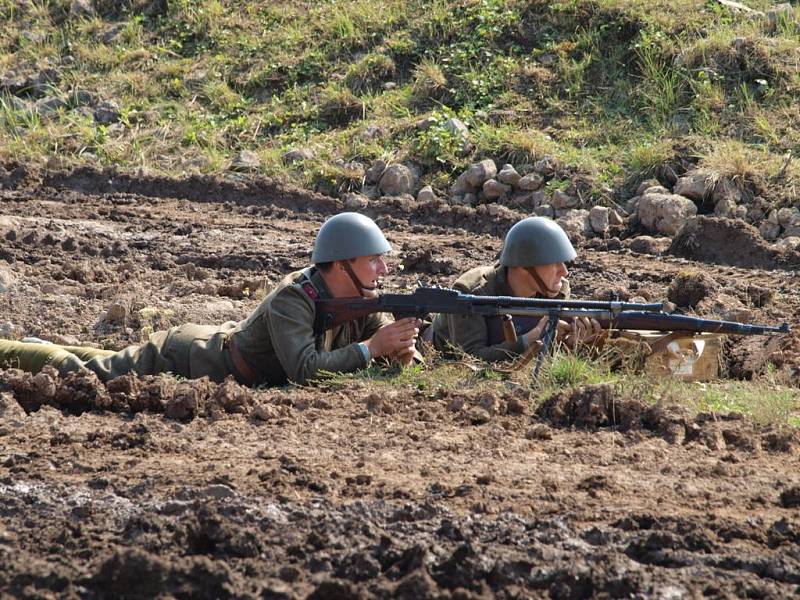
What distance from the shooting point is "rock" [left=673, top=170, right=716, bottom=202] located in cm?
1070

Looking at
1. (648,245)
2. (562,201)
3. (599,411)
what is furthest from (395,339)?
(562,201)

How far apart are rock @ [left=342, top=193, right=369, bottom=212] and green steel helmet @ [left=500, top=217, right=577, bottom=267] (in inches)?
176

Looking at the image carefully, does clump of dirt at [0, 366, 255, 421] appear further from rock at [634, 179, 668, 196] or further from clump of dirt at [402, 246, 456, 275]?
rock at [634, 179, 668, 196]

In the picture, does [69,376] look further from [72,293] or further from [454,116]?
[454,116]

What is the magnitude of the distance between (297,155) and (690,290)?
536 centimetres

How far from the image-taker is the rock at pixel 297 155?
490 inches

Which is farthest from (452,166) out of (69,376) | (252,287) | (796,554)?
(796,554)

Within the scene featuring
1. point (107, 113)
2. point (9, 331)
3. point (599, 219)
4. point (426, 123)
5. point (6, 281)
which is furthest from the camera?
point (107, 113)

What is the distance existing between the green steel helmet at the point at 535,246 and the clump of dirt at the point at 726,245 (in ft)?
10.5

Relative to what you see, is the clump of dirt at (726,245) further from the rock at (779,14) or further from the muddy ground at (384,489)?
the rock at (779,14)

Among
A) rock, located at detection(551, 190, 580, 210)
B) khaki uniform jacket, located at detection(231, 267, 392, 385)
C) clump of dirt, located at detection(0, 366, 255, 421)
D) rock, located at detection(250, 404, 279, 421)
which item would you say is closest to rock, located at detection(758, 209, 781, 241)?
rock, located at detection(551, 190, 580, 210)

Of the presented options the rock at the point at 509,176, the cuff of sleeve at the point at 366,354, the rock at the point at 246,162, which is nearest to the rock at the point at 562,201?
the rock at the point at 509,176

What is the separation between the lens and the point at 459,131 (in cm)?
1223

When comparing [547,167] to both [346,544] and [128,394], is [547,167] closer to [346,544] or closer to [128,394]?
[128,394]
